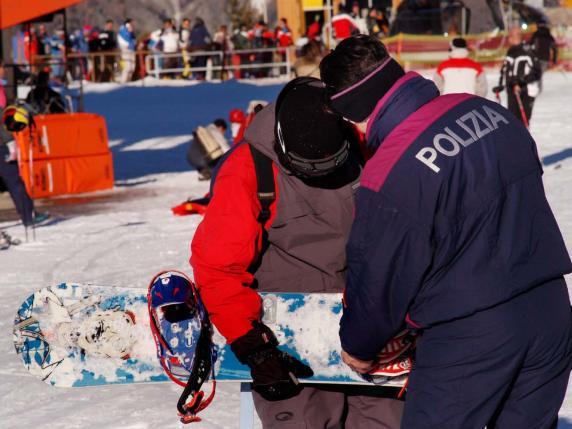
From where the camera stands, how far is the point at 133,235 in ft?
35.0

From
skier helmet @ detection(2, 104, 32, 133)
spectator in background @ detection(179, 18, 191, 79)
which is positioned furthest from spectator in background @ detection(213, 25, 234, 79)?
skier helmet @ detection(2, 104, 32, 133)

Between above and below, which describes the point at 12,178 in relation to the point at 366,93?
below

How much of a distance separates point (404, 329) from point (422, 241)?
405 millimetres

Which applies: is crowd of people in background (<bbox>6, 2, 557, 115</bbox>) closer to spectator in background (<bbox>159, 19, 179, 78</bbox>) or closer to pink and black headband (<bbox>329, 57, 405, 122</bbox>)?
spectator in background (<bbox>159, 19, 179, 78</bbox>)

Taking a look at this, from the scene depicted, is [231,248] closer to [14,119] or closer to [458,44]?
[14,119]

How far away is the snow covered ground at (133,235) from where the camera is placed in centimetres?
546

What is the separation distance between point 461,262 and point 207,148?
1189cm

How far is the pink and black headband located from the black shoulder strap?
418mm

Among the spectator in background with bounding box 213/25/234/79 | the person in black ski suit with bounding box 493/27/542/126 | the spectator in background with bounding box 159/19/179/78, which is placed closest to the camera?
the person in black ski suit with bounding box 493/27/542/126

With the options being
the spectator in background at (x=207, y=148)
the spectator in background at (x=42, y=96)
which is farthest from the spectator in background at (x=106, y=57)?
the spectator in background at (x=207, y=148)

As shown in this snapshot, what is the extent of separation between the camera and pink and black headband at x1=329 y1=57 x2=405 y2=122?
9.48 feet

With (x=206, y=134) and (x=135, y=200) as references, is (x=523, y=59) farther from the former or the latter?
(x=135, y=200)

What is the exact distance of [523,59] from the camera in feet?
46.4

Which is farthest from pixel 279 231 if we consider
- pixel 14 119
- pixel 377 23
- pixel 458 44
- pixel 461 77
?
pixel 377 23
